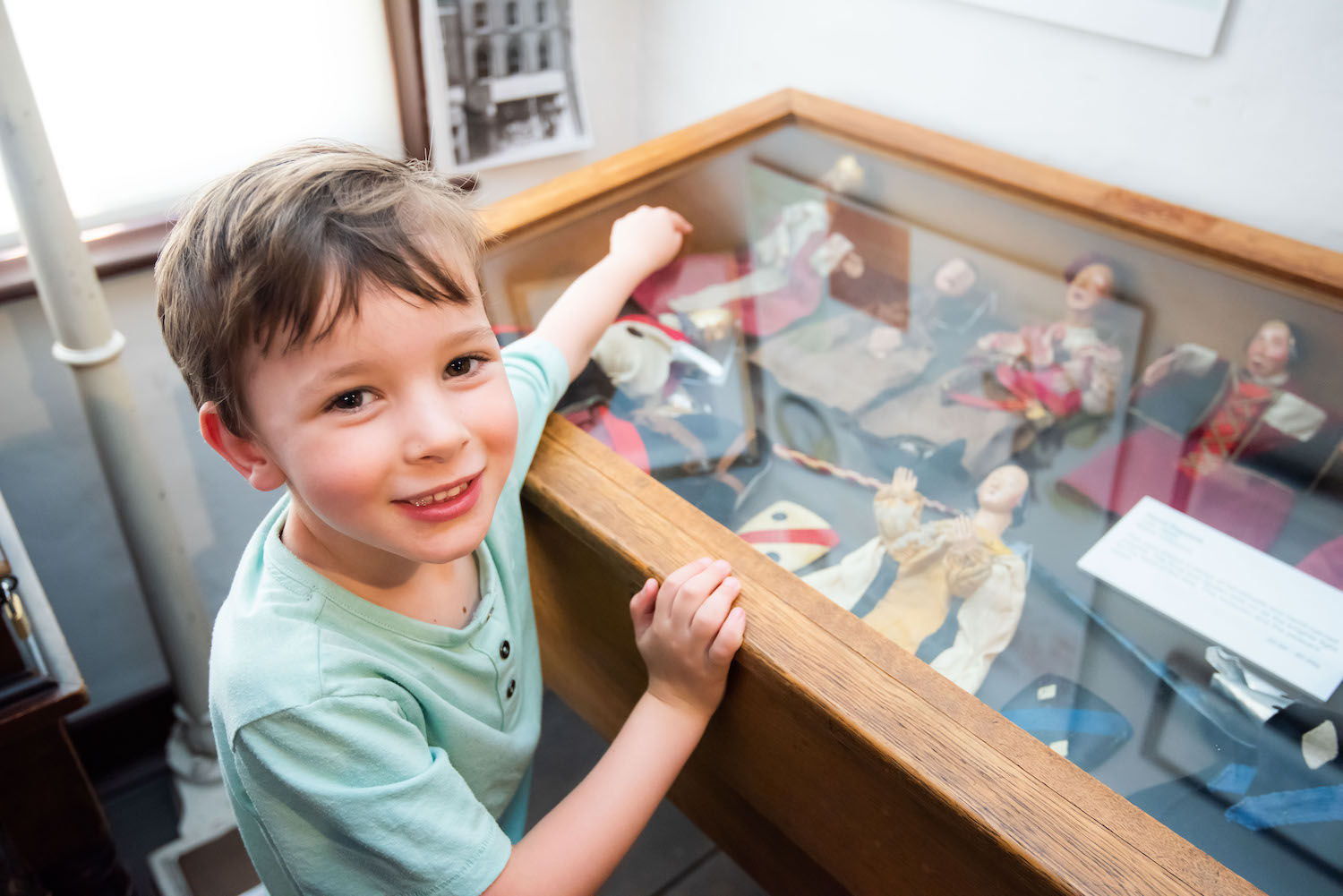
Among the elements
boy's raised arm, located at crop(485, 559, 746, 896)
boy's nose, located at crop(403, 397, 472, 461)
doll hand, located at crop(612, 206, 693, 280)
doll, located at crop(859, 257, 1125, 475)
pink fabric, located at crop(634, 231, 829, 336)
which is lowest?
boy's raised arm, located at crop(485, 559, 746, 896)

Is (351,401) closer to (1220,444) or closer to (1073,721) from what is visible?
(1073,721)

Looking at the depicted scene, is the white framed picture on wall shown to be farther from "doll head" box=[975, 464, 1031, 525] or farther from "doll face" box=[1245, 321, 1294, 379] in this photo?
"doll head" box=[975, 464, 1031, 525]

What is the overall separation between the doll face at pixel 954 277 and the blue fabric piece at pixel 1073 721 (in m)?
0.52

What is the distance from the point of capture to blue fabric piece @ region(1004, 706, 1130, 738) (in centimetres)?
62

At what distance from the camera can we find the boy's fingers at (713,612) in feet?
2.14

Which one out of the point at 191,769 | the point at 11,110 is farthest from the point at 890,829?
the point at 191,769

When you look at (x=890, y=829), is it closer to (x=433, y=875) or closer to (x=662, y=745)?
(x=662, y=745)

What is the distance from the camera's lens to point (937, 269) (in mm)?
1054

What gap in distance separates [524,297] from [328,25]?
74 centimetres

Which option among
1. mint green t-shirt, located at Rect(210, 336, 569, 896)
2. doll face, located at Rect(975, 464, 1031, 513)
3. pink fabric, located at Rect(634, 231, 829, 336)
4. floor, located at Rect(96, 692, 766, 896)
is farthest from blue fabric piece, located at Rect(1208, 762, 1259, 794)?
floor, located at Rect(96, 692, 766, 896)

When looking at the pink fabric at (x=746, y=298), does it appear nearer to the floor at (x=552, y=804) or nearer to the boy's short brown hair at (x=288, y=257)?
the boy's short brown hair at (x=288, y=257)

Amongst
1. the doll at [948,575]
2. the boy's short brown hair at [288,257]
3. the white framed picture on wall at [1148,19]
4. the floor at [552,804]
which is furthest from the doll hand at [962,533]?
the floor at [552,804]

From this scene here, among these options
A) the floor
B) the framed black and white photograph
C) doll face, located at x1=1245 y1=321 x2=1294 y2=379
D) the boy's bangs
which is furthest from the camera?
the framed black and white photograph

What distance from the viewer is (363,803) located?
0.59 m
